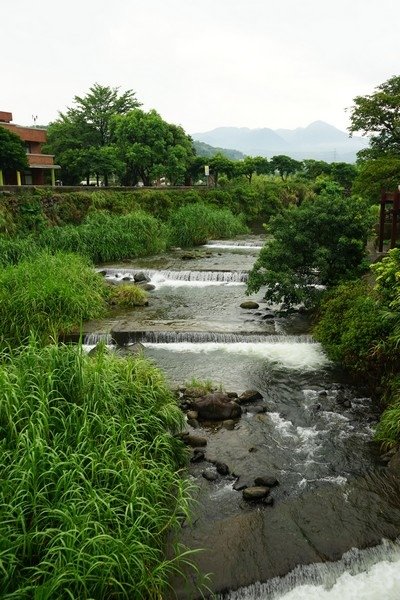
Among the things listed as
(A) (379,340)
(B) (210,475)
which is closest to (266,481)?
(B) (210,475)

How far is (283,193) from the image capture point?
3669 cm

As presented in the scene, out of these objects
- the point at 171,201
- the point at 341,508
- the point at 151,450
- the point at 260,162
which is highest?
the point at 260,162

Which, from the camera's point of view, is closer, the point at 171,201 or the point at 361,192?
the point at 361,192

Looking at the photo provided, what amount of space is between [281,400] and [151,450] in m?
2.98

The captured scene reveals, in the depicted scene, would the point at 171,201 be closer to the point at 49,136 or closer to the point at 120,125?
the point at 120,125

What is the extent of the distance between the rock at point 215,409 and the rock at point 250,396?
1.14 ft

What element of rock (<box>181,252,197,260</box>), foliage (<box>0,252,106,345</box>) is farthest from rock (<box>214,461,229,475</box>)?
rock (<box>181,252,197,260</box>)

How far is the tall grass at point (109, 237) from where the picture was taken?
17.5m

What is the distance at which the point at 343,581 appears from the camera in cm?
446

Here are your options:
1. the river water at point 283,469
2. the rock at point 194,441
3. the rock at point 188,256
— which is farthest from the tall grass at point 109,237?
the rock at point 194,441

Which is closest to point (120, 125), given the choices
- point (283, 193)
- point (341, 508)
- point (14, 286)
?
point (283, 193)

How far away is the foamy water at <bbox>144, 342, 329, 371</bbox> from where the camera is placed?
31.3ft

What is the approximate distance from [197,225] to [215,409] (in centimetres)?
1768

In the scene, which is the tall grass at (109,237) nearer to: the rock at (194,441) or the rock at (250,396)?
the rock at (250,396)
